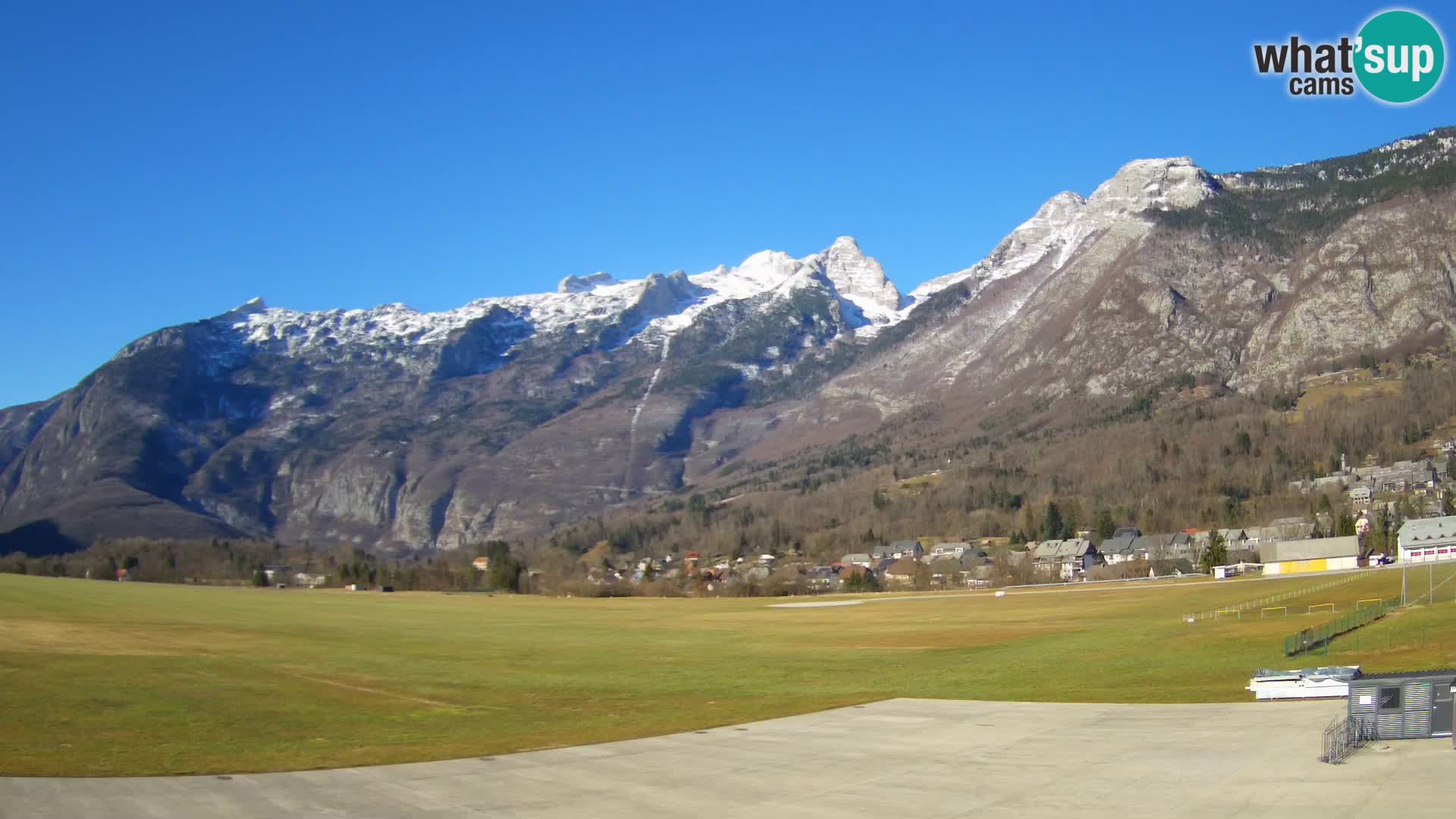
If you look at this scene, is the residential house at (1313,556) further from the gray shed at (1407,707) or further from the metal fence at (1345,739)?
the metal fence at (1345,739)

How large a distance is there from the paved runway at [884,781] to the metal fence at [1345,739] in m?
0.42

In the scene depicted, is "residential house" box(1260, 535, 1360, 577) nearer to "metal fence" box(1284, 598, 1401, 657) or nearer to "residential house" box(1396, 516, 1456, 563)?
"residential house" box(1396, 516, 1456, 563)

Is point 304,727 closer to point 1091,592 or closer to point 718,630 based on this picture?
point 718,630

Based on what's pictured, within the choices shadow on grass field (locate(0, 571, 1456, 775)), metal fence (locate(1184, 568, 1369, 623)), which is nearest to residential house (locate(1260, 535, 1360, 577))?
metal fence (locate(1184, 568, 1369, 623))

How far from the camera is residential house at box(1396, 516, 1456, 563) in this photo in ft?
262

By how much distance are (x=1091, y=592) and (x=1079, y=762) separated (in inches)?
3903

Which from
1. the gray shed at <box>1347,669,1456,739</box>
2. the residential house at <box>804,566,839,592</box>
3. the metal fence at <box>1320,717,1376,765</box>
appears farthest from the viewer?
the residential house at <box>804,566,839,592</box>

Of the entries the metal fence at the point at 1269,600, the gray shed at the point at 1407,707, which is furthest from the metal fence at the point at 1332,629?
the gray shed at the point at 1407,707

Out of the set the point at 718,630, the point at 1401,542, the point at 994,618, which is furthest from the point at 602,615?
the point at 1401,542

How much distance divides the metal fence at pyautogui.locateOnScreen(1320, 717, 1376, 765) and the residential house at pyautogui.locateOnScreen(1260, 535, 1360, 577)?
115 m

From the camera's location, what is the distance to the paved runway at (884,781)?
27.7 m

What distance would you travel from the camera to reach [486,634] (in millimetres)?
87750

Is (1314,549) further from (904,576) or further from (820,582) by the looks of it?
(820,582)

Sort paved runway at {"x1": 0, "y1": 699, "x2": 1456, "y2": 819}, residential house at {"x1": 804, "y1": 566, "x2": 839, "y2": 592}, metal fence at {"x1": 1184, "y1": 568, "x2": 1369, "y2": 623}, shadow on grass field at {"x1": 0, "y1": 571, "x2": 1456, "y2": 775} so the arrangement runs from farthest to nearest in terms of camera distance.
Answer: residential house at {"x1": 804, "y1": 566, "x2": 839, "y2": 592} → metal fence at {"x1": 1184, "y1": 568, "x2": 1369, "y2": 623} → shadow on grass field at {"x1": 0, "y1": 571, "x2": 1456, "y2": 775} → paved runway at {"x1": 0, "y1": 699, "x2": 1456, "y2": 819}
